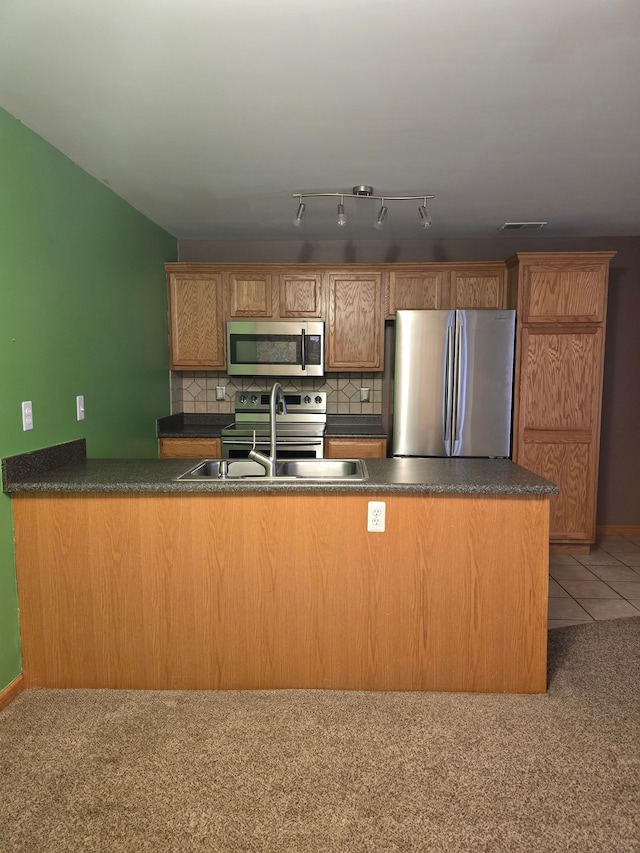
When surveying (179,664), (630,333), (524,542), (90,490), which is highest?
(630,333)

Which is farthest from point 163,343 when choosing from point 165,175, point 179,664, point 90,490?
point 179,664

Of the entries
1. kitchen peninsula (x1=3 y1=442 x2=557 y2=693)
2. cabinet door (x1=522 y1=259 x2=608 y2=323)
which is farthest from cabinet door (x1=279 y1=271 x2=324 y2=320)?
kitchen peninsula (x1=3 y1=442 x2=557 y2=693)

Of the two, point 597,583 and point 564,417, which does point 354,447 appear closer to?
point 564,417

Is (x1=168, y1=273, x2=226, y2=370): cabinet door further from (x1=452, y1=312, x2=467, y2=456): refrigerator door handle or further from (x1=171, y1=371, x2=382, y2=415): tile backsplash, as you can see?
(x1=452, y1=312, x2=467, y2=456): refrigerator door handle

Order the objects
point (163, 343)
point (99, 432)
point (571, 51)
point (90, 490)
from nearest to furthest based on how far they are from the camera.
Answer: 1. point (571, 51)
2. point (90, 490)
3. point (99, 432)
4. point (163, 343)

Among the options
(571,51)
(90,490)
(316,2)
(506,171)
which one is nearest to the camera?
(316,2)

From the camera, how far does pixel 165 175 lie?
298 centimetres

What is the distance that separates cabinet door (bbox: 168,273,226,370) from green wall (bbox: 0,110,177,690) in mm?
442

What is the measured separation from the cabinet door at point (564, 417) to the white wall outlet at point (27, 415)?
3.20 m

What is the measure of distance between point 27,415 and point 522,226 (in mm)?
3492

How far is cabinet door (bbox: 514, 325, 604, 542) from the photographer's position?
4.03 m

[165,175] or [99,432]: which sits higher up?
[165,175]

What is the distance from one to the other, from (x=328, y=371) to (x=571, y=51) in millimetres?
2918

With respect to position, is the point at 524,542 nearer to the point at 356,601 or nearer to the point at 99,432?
the point at 356,601
